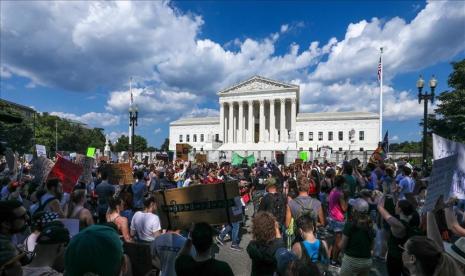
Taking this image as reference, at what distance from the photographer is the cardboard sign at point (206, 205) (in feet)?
13.0

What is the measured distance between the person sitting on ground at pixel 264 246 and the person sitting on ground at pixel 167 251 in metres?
0.95

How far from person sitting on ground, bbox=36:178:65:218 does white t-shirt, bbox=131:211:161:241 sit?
1146 mm

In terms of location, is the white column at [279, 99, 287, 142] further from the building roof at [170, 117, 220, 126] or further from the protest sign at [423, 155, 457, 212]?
the protest sign at [423, 155, 457, 212]

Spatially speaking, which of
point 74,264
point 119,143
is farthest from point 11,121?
point 119,143

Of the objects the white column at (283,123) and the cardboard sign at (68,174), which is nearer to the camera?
the cardboard sign at (68,174)

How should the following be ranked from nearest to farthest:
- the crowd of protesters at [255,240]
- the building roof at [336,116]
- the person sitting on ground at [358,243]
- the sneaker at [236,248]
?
the crowd of protesters at [255,240]
the person sitting on ground at [358,243]
the sneaker at [236,248]
the building roof at [336,116]

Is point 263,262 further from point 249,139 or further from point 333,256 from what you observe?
point 249,139

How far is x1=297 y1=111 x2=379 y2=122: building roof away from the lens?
71.3m

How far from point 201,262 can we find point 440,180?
265cm

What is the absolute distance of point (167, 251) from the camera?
3945 millimetres

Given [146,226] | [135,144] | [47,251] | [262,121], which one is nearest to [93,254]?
[47,251]

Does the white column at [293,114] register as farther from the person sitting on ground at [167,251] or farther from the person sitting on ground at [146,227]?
the person sitting on ground at [167,251]

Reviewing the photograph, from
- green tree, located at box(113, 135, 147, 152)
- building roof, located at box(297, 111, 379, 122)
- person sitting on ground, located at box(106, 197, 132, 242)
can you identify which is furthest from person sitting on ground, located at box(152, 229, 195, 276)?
green tree, located at box(113, 135, 147, 152)

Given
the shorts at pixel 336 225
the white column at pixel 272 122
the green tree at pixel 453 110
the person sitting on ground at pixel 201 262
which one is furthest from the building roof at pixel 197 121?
the person sitting on ground at pixel 201 262
